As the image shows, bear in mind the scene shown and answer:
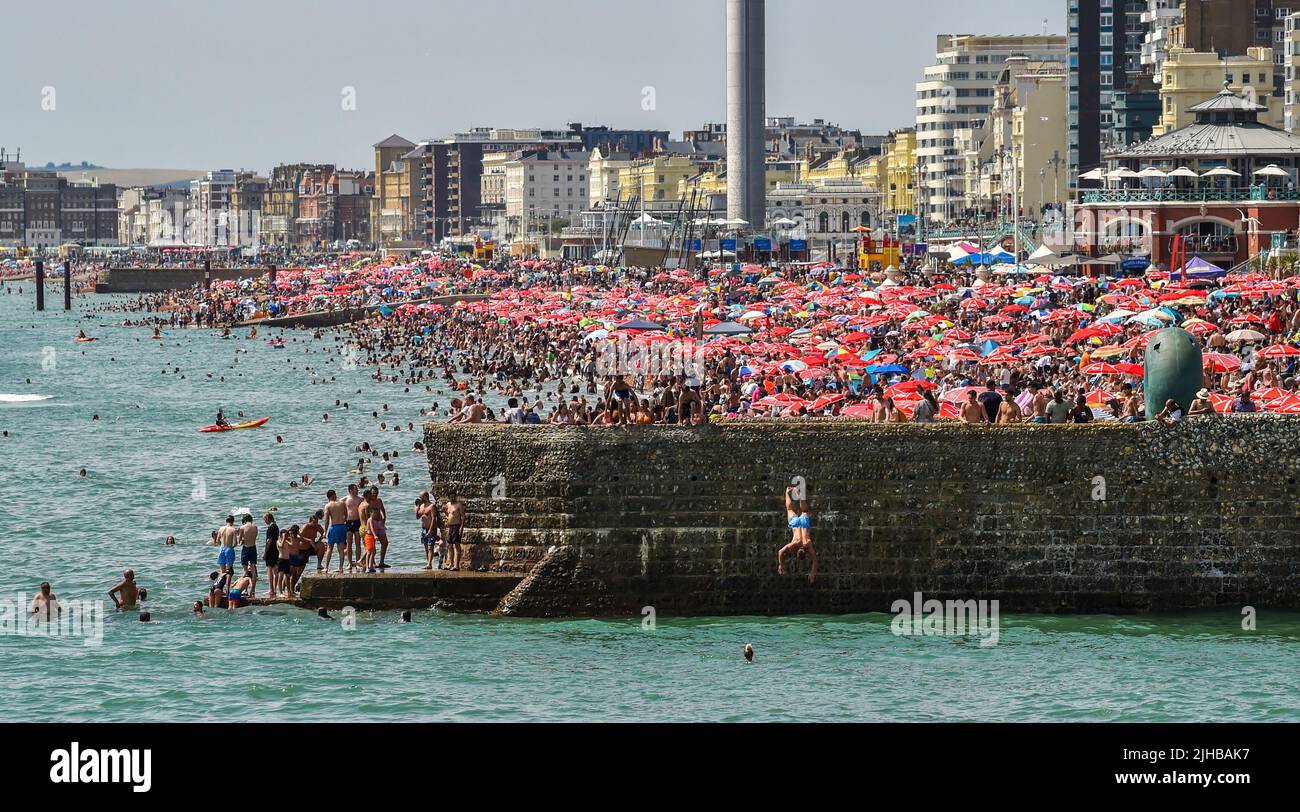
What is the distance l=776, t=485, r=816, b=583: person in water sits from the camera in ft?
73.7

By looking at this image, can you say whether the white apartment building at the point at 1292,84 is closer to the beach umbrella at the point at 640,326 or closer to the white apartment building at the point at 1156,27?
the white apartment building at the point at 1156,27

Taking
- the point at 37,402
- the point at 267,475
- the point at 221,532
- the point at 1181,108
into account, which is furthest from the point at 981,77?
the point at 221,532

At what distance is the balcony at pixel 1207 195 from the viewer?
7200 centimetres

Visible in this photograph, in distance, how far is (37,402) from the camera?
69.4 metres

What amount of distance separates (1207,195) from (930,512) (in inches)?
2144

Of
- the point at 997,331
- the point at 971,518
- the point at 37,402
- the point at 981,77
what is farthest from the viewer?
the point at 981,77

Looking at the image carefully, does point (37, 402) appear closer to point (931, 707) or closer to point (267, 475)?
point (267, 475)

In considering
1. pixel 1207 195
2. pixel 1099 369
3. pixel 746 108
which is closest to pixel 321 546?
pixel 1099 369

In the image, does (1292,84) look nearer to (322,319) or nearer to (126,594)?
(322,319)

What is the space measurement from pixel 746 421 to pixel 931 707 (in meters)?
4.47

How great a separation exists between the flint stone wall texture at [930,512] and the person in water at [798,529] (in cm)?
12

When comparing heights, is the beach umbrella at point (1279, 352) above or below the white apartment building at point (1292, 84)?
below

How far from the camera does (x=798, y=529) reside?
73.8 feet

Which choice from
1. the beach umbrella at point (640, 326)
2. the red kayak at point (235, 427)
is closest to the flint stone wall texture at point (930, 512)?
the red kayak at point (235, 427)
